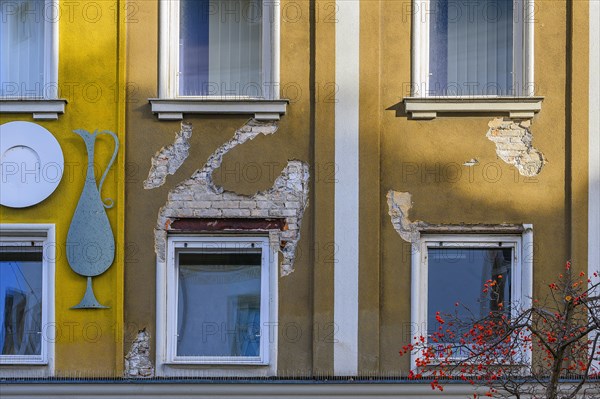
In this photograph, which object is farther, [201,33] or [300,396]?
[201,33]

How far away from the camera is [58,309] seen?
1022 centimetres

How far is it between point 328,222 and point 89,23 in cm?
296

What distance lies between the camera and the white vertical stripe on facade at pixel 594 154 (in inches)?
396

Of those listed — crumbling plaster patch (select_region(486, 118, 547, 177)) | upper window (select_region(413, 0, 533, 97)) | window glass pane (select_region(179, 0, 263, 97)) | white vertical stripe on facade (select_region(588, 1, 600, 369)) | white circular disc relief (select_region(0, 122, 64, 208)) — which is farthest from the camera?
window glass pane (select_region(179, 0, 263, 97))

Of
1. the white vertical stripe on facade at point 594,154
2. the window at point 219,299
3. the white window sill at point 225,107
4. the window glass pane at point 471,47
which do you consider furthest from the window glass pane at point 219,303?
the white vertical stripe on facade at point 594,154

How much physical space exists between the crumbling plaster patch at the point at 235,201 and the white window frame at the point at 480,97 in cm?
127

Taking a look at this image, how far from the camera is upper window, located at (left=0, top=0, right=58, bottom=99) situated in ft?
34.2

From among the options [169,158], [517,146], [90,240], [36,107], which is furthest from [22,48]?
[517,146]

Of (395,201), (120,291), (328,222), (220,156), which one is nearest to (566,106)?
(395,201)

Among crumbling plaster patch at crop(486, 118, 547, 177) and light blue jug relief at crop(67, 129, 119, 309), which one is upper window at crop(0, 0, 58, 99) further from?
crumbling plaster patch at crop(486, 118, 547, 177)

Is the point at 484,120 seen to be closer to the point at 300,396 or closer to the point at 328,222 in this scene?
the point at 328,222

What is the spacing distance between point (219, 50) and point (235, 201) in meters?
1.53

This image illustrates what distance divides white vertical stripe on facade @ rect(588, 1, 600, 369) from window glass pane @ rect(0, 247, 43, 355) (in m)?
5.18

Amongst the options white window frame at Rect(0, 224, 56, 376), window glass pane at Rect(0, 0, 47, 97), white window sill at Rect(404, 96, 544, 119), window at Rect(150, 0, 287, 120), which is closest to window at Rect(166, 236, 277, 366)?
white window frame at Rect(0, 224, 56, 376)
